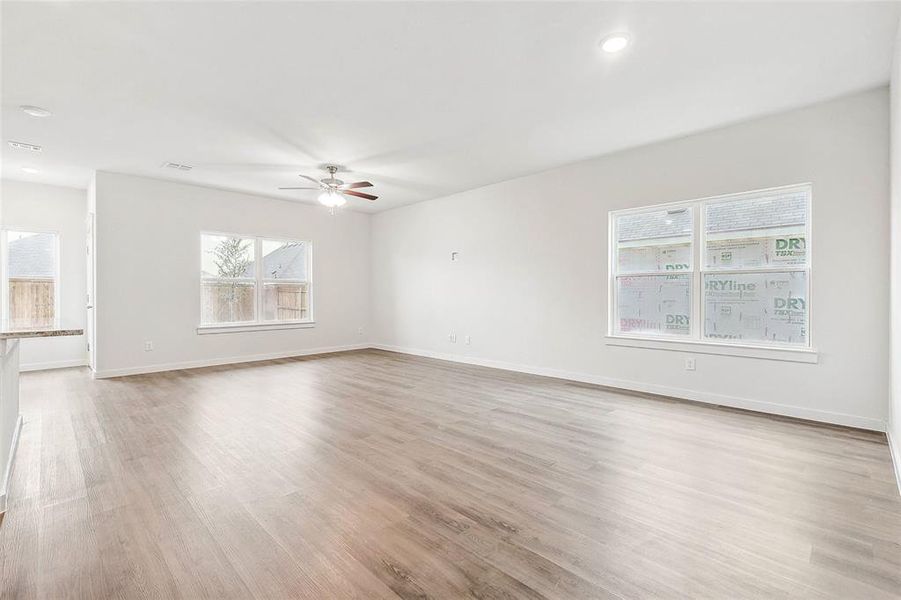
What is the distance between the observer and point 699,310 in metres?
4.30

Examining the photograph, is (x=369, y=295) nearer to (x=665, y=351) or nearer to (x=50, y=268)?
(x=50, y=268)

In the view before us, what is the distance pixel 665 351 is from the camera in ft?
14.7

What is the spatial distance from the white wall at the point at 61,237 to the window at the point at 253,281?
1.92 metres

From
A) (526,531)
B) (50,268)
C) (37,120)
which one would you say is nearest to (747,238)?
(526,531)

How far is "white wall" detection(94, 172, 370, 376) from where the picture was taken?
5.57 metres

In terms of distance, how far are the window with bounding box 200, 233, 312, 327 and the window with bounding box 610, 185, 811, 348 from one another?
5.34 meters

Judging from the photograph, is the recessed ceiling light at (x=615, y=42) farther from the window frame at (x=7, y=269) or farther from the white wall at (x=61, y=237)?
the white wall at (x=61, y=237)

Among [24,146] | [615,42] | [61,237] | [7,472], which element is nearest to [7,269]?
[61,237]

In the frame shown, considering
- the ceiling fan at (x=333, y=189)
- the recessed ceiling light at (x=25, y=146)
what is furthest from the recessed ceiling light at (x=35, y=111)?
Answer: the ceiling fan at (x=333, y=189)

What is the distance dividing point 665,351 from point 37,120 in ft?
21.5

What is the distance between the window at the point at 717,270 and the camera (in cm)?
380

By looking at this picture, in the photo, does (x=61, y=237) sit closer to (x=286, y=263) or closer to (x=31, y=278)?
(x=31, y=278)

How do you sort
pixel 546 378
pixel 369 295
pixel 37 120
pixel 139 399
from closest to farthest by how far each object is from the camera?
pixel 37 120 < pixel 139 399 < pixel 546 378 < pixel 369 295

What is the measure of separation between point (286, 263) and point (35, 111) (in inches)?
156
